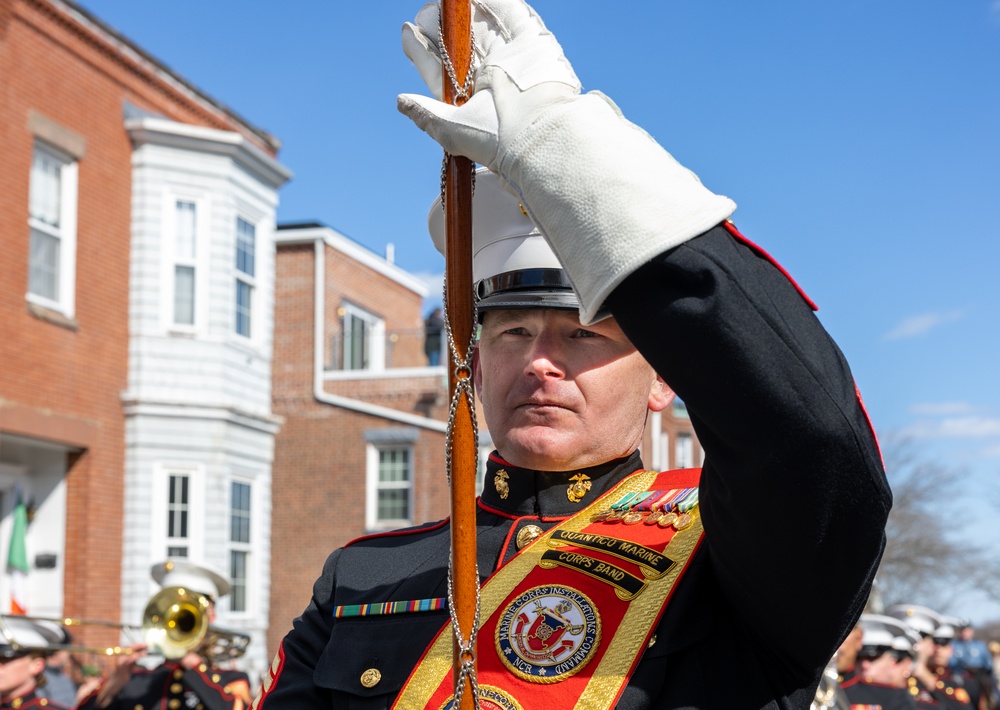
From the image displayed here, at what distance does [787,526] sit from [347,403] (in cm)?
2429

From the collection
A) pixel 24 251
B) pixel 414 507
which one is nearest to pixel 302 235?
pixel 414 507

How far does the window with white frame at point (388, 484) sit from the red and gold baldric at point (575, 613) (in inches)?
916

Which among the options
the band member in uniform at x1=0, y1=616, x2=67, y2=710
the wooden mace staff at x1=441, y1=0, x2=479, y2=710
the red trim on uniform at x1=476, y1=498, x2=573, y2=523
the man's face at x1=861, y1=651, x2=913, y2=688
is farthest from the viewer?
the man's face at x1=861, y1=651, x2=913, y2=688

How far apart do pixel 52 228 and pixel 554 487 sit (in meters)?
13.3

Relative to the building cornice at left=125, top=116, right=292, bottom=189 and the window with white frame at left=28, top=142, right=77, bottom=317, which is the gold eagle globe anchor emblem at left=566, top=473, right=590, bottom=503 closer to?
the window with white frame at left=28, top=142, right=77, bottom=317

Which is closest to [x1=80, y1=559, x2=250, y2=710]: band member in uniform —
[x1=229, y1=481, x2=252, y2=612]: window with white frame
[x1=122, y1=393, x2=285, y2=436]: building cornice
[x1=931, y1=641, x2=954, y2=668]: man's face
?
[x1=122, y1=393, x2=285, y2=436]: building cornice

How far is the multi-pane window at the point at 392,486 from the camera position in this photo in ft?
83.9

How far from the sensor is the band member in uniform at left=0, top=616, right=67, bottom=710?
30.0 feet

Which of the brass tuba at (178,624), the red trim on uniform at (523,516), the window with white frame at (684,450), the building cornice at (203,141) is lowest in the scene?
the brass tuba at (178,624)

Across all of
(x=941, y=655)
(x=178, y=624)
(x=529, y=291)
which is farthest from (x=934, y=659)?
(x=529, y=291)

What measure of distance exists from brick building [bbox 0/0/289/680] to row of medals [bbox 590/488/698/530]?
479 inches

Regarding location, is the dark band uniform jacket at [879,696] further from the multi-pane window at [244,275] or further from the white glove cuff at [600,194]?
the multi-pane window at [244,275]

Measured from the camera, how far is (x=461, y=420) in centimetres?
195

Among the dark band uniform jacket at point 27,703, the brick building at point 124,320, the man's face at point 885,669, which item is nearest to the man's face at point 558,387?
the dark band uniform jacket at point 27,703
